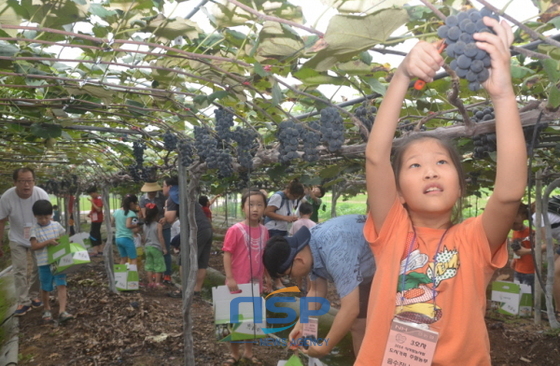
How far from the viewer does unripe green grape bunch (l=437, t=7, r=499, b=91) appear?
0.89m

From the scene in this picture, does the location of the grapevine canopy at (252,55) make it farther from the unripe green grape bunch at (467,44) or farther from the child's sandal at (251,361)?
the child's sandal at (251,361)

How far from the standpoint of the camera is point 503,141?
1071mm

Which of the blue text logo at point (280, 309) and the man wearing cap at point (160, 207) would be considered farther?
the man wearing cap at point (160, 207)

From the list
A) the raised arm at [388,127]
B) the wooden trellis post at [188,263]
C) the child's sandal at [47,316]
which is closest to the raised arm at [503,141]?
the raised arm at [388,127]

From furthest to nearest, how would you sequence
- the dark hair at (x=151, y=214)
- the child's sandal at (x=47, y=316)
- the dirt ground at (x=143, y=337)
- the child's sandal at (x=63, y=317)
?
the dark hair at (x=151, y=214) → the child's sandal at (x=47, y=316) → the child's sandal at (x=63, y=317) → the dirt ground at (x=143, y=337)

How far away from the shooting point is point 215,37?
204cm

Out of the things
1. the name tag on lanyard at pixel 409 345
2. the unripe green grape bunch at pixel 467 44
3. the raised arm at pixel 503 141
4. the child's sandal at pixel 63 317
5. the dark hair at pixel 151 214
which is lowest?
the child's sandal at pixel 63 317

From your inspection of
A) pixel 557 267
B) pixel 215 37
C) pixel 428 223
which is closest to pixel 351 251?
pixel 428 223

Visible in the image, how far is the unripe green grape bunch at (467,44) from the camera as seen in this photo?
35.1 inches

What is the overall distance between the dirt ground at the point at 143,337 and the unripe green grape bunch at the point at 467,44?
3.25 meters

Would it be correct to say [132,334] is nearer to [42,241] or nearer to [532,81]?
[42,241]

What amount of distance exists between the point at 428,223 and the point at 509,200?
0.27m

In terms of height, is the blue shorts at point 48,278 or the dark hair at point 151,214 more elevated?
the dark hair at point 151,214

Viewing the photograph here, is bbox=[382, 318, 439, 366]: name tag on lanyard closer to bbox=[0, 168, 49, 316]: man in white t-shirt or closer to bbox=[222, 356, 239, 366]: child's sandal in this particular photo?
bbox=[222, 356, 239, 366]: child's sandal
